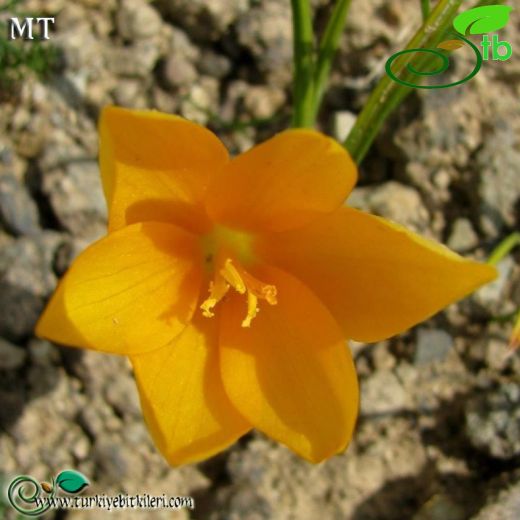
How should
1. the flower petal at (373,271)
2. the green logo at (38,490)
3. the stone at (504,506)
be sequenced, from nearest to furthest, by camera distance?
1. the flower petal at (373,271)
2. the stone at (504,506)
3. the green logo at (38,490)

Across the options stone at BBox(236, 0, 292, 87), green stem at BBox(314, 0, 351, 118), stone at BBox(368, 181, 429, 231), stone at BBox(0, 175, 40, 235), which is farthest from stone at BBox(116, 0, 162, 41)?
stone at BBox(368, 181, 429, 231)

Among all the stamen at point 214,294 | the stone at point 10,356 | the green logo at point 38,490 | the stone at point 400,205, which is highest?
the stamen at point 214,294

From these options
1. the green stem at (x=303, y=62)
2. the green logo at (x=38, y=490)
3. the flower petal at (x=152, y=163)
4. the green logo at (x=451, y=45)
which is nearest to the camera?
the flower petal at (x=152, y=163)

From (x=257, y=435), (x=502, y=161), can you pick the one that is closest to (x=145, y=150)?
(x=257, y=435)

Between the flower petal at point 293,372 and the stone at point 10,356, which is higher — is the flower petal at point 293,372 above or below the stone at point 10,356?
above

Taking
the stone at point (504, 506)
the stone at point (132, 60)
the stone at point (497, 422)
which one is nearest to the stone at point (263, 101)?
the stone at point (132, 60)

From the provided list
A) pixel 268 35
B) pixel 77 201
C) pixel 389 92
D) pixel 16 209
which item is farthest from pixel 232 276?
pixel 268 35

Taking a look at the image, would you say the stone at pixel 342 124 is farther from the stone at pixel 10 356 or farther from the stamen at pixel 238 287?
the stone at pixel 10 356

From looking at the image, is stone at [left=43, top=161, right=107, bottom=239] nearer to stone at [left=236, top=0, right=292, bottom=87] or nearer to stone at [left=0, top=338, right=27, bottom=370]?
stone at [left=0, top=338, right=27, bottom=370]
